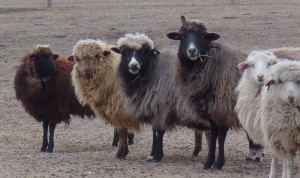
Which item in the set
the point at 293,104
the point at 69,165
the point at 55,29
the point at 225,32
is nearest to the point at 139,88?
the point at 69,165

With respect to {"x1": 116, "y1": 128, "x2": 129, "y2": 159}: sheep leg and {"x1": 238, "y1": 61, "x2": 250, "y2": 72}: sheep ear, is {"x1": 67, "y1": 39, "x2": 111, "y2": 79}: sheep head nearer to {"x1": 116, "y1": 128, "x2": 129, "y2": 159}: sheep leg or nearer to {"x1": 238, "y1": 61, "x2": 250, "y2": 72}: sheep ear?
{"x1": 116, "y1": 128, "x2": 129, "y2": 159}: sheep leg

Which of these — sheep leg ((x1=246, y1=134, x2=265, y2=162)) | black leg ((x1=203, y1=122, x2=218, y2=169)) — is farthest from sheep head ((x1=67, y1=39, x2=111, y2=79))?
sheep leg ((x1=246, y1=134, x2=265, y2=162))

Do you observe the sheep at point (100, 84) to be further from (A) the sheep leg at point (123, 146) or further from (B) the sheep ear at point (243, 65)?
(B) the sheep ear at point (243, 65)

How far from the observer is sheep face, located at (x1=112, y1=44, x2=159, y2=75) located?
45.7ft

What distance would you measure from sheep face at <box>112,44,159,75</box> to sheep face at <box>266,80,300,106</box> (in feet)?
11.2

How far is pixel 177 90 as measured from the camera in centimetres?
1343

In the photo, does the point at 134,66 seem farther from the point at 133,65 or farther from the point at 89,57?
the point at 89,57

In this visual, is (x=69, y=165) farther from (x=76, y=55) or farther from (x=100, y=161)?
(x=76, y=55)

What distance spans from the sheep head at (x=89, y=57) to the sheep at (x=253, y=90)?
3.15 meters

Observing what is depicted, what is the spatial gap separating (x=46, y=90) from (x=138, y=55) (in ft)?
7.44

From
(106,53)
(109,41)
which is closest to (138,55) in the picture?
(106,53)

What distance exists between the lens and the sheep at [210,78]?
12.8m

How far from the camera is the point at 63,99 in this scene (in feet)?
51.2

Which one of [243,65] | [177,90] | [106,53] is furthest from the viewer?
[106,53]
